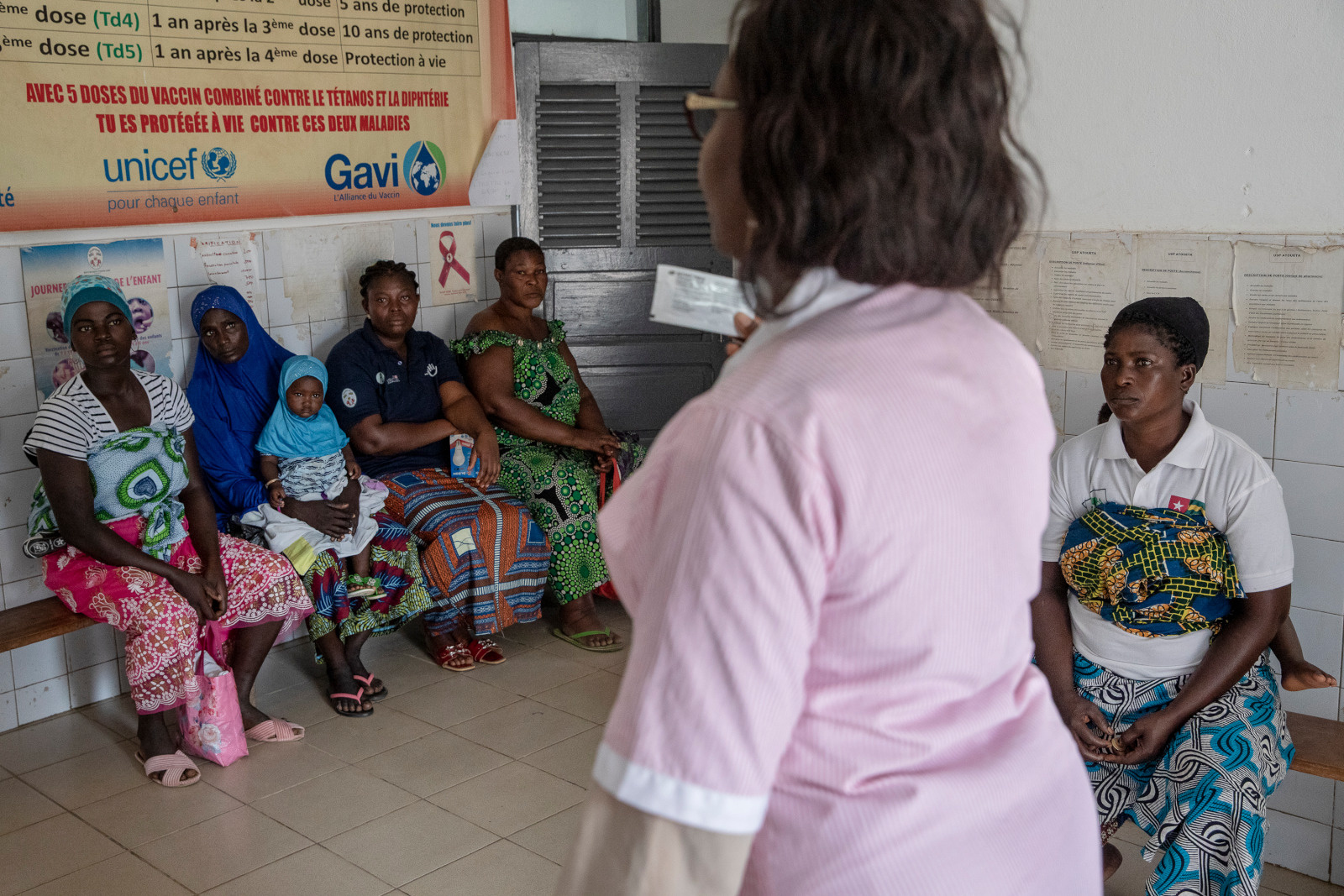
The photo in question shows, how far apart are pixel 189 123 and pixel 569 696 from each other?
2.10 m

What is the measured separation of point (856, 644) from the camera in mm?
801

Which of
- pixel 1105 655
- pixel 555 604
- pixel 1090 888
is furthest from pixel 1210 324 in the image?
pixel 555 604

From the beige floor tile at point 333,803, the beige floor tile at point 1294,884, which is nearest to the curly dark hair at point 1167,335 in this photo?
the beige floor tile at point 1294,884

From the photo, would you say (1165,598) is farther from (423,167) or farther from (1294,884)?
(423,167)

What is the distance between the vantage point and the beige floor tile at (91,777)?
2.92 m

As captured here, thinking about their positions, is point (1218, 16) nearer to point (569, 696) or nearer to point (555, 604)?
point (569, 696)

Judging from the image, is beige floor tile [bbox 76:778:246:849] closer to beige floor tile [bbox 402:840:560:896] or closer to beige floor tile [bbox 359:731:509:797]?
beige floor tile [bbox 359:731:509:797]

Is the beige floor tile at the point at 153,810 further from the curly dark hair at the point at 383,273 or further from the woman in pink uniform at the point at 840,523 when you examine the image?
the woman in pink uniform at the point at 840,523

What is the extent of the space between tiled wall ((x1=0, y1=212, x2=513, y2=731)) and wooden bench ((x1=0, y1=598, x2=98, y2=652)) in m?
0.18

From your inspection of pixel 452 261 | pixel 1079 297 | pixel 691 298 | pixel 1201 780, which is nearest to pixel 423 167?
pixel 452 261

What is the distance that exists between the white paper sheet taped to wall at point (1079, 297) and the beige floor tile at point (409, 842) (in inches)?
73.0

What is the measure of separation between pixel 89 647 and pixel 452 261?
5.95ft

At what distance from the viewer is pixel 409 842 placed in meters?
2.69

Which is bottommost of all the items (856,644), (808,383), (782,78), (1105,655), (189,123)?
(1105,655)
